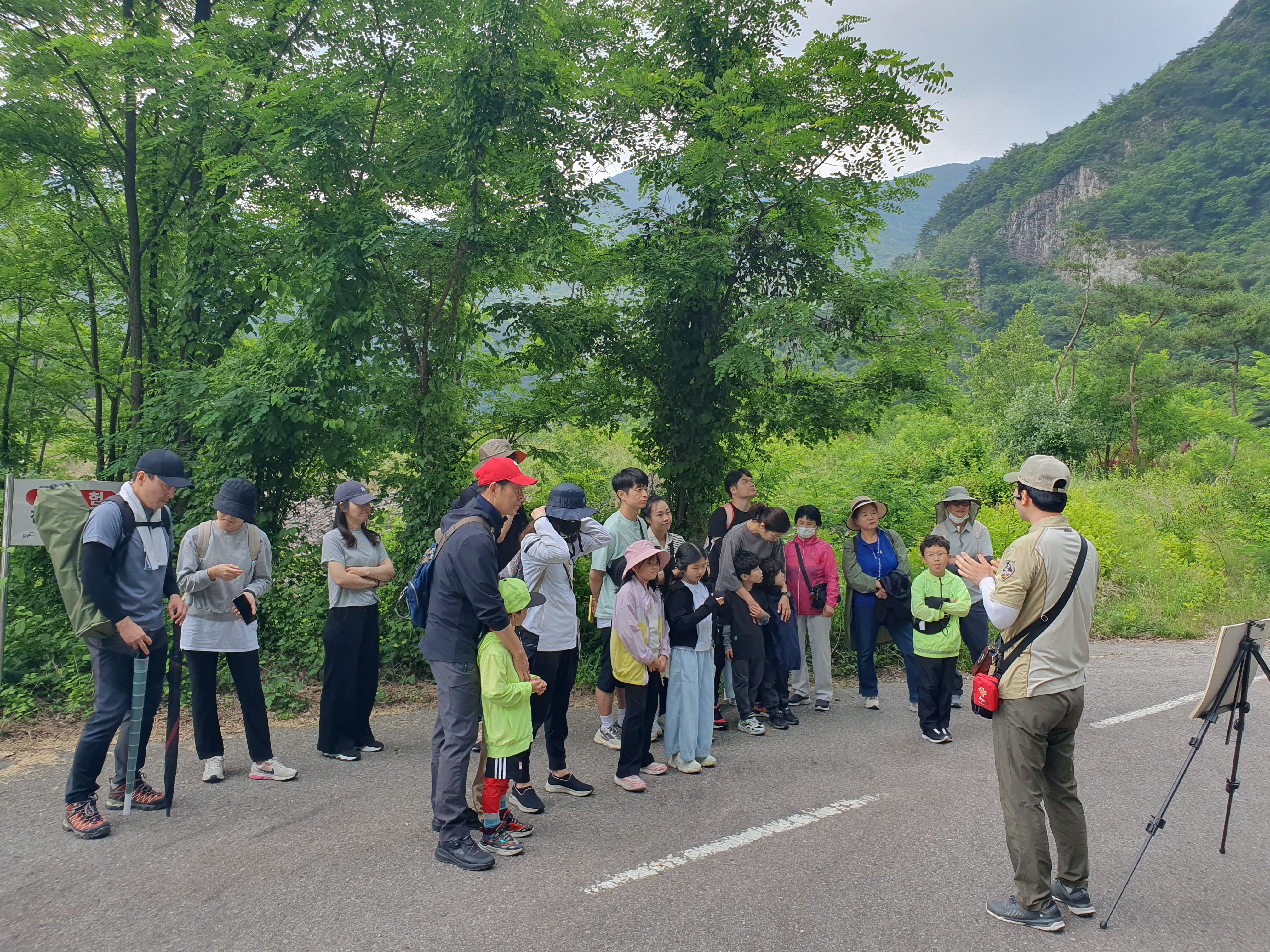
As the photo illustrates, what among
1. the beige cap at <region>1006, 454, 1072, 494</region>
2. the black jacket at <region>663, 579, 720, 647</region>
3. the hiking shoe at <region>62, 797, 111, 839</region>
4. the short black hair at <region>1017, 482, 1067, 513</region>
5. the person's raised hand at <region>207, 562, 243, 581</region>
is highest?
the beige cap at <region>1006, 454, 1072, 494</region>

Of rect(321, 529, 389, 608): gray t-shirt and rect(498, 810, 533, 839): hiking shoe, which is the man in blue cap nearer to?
rect(321, 529, 389, 608): gray t-shirt

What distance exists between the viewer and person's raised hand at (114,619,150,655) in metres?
4.34

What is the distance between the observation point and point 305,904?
11.9 feet

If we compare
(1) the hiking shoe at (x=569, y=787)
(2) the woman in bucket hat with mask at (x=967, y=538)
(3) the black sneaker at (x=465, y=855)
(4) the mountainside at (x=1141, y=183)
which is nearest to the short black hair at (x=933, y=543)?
(2) the woman in bucket hat with mask at (x=967, y=538)

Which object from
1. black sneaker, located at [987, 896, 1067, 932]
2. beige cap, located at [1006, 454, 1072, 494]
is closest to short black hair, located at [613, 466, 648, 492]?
beige cap, located at [1006, 454, 1072, 494]

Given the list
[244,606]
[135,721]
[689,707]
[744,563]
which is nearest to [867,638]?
[744,563]

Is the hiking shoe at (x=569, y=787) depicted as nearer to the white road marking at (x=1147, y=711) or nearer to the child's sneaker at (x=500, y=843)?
the child's sneaker at (x=500, y=843)

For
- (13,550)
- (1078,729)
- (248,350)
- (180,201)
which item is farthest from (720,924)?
(180,201)

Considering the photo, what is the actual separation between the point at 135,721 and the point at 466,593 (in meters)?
2.27

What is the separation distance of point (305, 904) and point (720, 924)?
1941mm

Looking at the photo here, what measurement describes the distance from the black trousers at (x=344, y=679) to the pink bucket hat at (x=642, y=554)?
207cm

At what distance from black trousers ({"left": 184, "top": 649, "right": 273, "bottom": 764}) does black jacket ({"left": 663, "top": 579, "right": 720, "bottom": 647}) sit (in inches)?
112

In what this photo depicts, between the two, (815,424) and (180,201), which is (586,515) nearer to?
(815,424)

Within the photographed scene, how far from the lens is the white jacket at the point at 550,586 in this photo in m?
5.05
